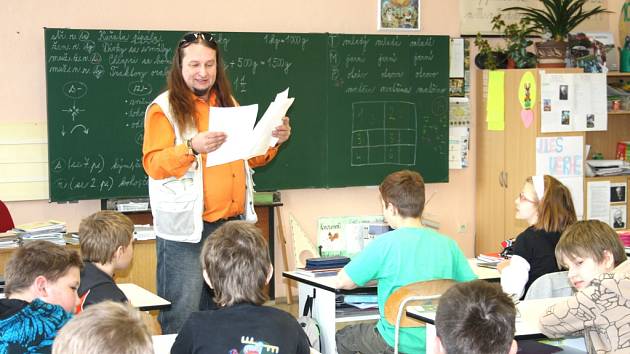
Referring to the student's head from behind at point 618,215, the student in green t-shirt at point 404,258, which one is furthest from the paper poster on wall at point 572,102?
the student in green t-shirt at point 404,258

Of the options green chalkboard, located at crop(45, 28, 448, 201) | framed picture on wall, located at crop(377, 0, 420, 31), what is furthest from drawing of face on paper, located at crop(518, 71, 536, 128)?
framed picture on wall, located at crop(377, 0, 420, 31)

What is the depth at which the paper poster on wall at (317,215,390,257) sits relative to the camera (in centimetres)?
515

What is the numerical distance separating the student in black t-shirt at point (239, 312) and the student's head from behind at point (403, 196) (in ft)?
3.94

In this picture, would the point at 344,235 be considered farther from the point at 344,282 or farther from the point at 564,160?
the point at 564,160

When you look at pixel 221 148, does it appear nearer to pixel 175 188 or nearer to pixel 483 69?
pixel 175 188

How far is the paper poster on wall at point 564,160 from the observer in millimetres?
7160

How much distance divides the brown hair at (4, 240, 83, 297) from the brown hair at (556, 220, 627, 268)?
1.83m

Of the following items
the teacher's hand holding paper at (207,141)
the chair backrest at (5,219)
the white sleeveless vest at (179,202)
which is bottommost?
the chair backrest at (5,219)

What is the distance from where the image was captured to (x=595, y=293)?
3105 mm

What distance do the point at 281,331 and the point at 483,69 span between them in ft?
17.6

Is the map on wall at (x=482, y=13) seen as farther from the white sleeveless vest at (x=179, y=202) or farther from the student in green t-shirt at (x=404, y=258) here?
the white sleeveless vest at (x=179, y=202)

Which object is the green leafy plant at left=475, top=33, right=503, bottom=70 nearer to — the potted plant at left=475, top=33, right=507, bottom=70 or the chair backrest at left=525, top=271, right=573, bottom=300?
the potted plant at left=475, top=33, right=507, bottom=70

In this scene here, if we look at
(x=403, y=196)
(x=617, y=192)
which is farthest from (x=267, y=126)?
(x=617, y=192)

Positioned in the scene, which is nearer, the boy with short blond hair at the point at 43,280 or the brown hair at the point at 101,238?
the boy with short blond hair at the point at 43,280
